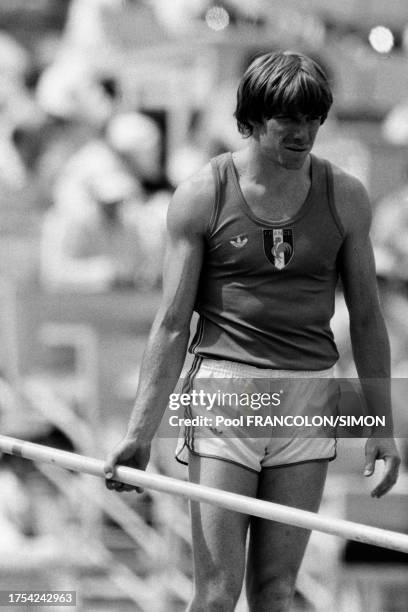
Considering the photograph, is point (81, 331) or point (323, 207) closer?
point (323, 207)

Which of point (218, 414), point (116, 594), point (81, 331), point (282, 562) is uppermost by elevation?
point (218, 414)

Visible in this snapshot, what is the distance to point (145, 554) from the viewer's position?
6.74m

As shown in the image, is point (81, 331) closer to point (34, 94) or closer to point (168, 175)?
point (168, 175)

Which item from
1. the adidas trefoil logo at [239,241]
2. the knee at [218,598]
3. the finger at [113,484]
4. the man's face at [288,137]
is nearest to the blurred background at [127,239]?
the finger at [113,484]

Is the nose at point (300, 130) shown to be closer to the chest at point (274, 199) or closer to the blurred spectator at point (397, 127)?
the chest at point (274, 199)

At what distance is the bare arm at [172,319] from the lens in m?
3.28

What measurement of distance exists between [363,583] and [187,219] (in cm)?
359

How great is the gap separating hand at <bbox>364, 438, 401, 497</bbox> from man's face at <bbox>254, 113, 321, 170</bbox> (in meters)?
0.77

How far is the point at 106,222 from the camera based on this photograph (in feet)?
23.3

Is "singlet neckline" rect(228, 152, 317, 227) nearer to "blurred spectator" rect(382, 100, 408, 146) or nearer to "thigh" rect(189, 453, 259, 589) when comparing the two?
"thigh" rect(189, 453, 259, 589)

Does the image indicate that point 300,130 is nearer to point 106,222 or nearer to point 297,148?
point 297,148

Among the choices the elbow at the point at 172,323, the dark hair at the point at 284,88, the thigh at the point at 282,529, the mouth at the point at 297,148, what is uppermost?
the dark hair at the point at 284,88

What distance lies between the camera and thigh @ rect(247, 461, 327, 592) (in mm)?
3330

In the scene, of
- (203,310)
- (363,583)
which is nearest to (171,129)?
(363,583)
